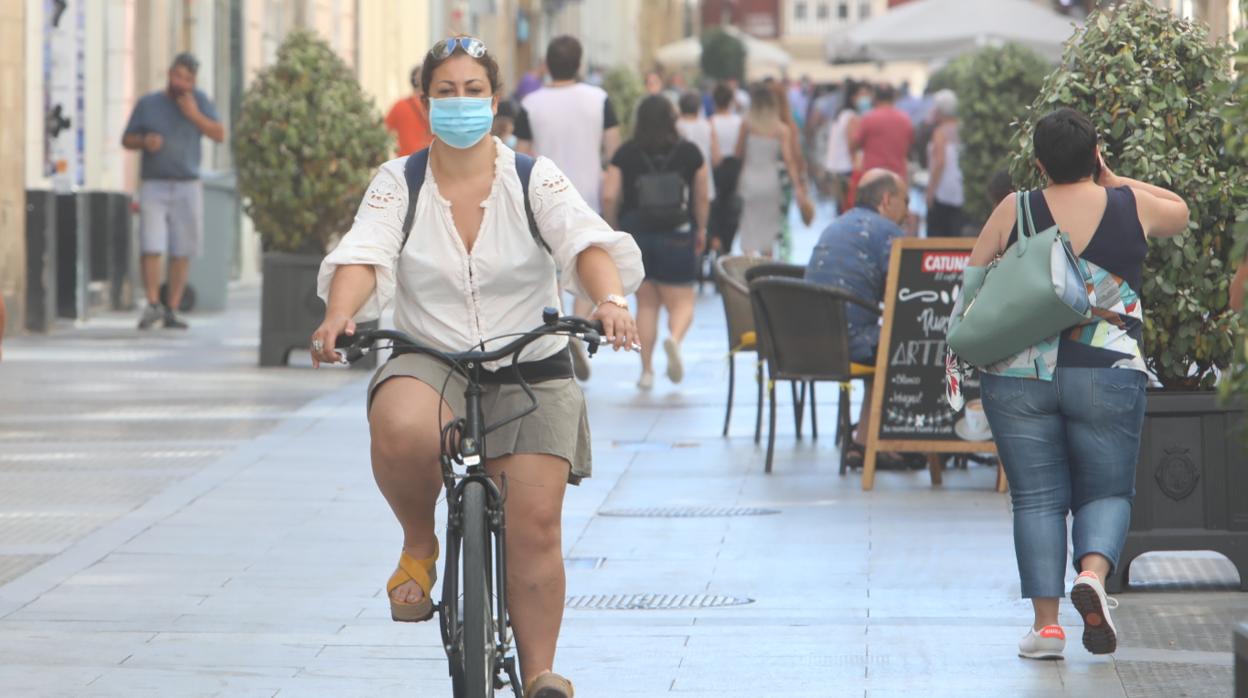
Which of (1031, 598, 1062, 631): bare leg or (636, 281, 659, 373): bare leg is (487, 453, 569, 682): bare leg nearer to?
(1031, 598, 1062, 631): bare leg

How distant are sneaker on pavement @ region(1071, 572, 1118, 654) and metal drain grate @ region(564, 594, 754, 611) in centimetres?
141

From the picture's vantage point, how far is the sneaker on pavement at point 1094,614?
6.53m

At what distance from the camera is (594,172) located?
14.9 m

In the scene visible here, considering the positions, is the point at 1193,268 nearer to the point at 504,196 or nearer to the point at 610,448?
the point at 504,196

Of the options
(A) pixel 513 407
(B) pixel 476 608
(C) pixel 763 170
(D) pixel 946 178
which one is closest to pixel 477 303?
(A) pixel 513 407

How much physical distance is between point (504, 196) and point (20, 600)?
278cm

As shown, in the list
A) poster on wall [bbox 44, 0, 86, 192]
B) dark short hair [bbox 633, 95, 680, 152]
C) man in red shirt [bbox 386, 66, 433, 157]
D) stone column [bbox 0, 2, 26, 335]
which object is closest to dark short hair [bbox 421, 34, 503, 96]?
dark short hair [bbox 633, 95, 680, 152]

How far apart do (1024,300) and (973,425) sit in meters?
3.48

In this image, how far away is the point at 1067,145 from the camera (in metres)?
6.78

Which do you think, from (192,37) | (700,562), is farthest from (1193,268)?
(192,37)

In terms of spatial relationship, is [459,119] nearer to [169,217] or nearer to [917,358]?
[917,358]

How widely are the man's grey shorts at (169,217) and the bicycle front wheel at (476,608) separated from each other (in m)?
13.4

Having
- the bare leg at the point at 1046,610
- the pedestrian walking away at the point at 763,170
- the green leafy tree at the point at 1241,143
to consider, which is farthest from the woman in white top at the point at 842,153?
the green leafy tree at the point at 1241,143

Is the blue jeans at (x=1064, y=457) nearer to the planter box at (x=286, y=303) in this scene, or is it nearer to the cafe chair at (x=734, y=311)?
the cafe chair at (x=734, y=311)
